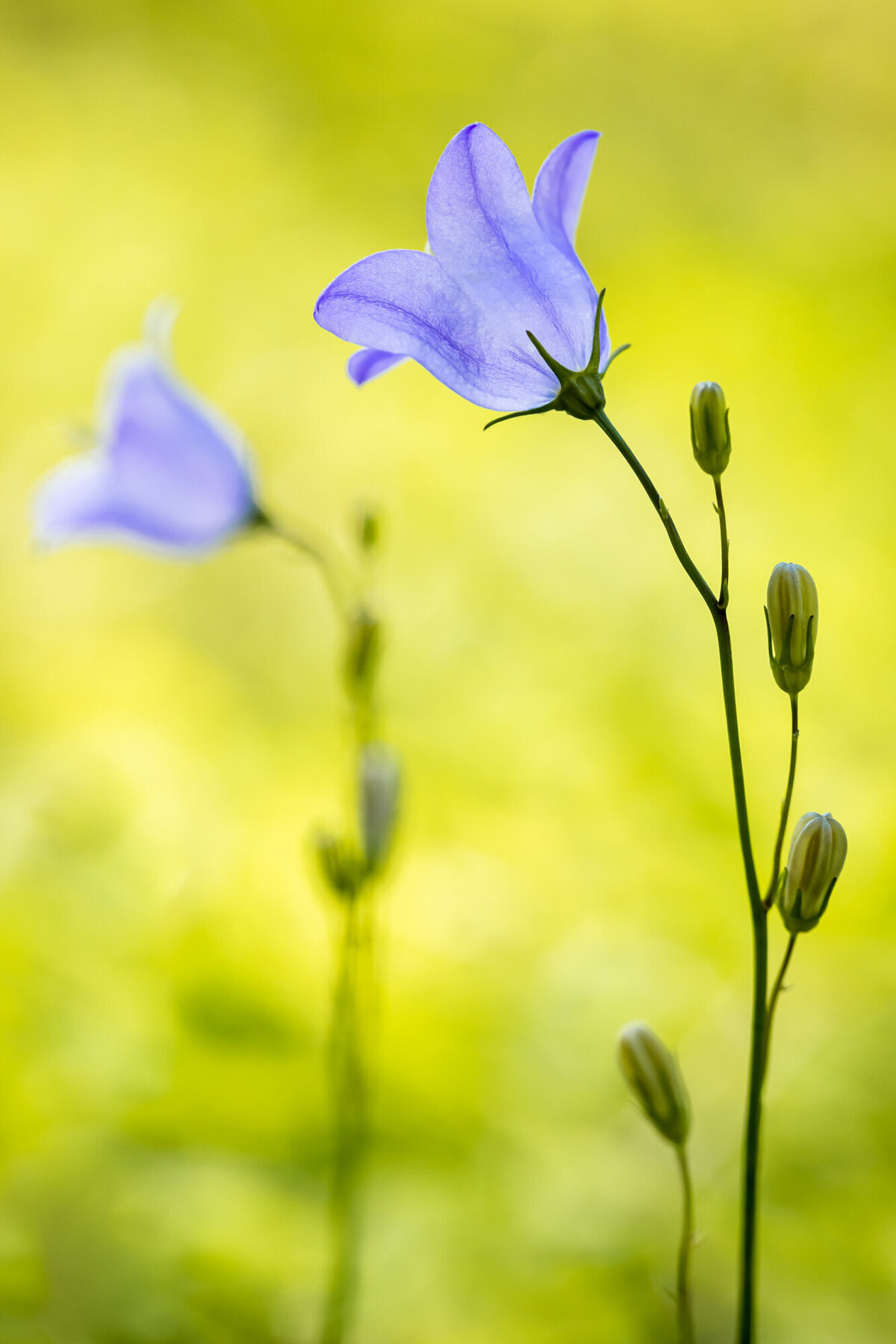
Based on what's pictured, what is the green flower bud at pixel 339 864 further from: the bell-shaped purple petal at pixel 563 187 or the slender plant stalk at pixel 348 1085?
the bell-shaped purple petal at pixel 563 187

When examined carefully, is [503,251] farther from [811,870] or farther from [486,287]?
[811,870]

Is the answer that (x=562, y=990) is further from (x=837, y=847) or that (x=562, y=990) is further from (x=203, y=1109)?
(x=837, y=847)

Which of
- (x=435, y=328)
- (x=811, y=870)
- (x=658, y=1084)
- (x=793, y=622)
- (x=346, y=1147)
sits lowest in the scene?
(x=346, y=1147)

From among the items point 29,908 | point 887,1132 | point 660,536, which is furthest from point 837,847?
point 660,536

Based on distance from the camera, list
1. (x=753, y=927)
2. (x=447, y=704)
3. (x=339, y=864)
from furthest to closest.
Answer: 1. (x=447, y=704)
2. (x=339, y=864)
3. (x=753, y=927)

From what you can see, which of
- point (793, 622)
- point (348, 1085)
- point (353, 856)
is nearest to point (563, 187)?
point (793, 622)

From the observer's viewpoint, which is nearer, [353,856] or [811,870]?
[811,870]

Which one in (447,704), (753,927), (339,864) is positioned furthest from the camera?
(447,704)
